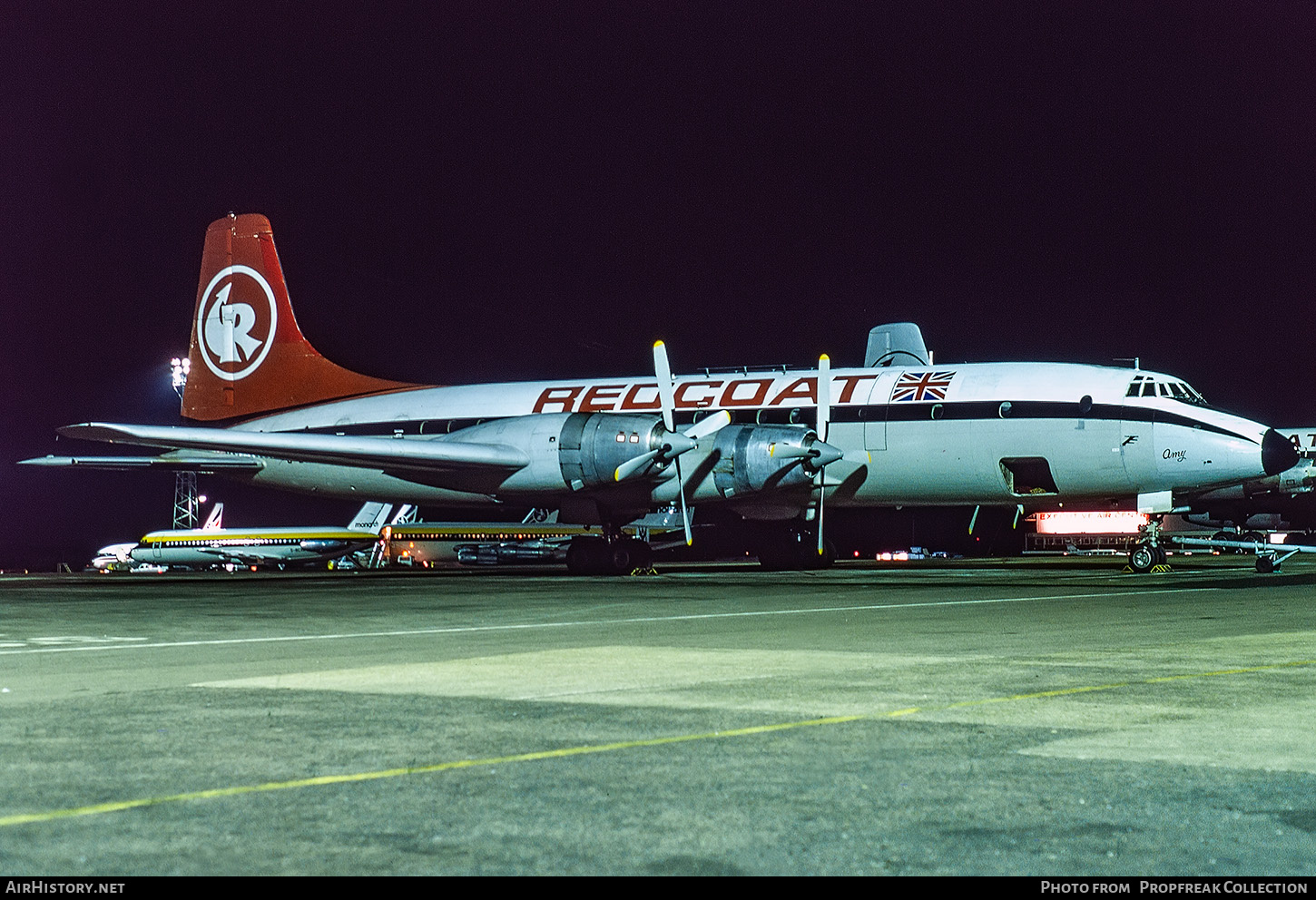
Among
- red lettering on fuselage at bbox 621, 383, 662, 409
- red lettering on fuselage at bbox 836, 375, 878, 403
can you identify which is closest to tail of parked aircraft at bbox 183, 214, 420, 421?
red lettering on fuselage at bbox 621, 383, 662, 409

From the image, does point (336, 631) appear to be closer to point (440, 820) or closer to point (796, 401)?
point (440, 820)

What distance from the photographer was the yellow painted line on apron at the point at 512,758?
6371 mm

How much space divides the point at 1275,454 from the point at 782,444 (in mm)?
11763

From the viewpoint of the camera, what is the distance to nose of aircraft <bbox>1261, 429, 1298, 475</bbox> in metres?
32.2

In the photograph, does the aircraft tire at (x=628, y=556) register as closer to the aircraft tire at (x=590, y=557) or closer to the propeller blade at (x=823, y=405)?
the aircraft tire at (x=590, y=557)

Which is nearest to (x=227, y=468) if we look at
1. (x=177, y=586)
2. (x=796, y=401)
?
(x=177, y=586)

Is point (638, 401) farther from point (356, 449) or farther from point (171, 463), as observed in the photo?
point (171, 463)

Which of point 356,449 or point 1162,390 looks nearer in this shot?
point 1162,390

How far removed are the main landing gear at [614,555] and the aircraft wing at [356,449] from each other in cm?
336

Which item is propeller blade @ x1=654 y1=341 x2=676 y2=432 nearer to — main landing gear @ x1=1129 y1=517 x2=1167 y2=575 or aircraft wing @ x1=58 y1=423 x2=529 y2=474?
aircraft wing @ x1=58 y1=423 x2=529 y2=474

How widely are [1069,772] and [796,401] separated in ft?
96.8

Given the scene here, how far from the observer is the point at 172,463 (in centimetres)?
4112

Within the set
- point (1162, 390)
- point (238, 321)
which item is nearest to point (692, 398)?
point (1162, 390)

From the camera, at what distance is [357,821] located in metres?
6.13
